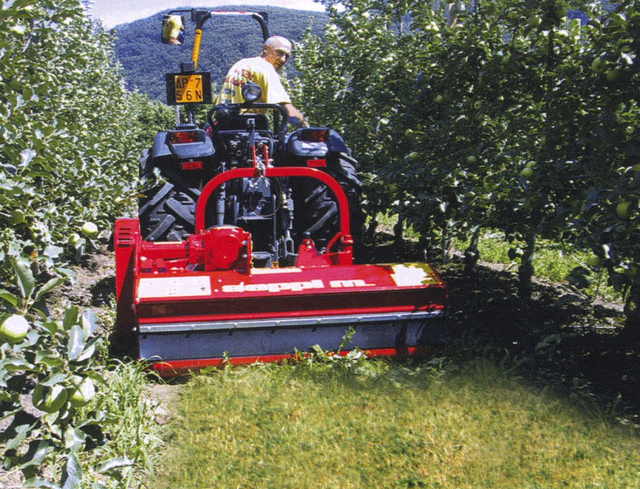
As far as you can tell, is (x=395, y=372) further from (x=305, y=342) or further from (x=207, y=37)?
(x=207, y=37)

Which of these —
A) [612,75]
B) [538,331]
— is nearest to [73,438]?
[612,75]

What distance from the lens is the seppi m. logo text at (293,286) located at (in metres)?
3.71

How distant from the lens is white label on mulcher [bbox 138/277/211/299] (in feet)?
11.8

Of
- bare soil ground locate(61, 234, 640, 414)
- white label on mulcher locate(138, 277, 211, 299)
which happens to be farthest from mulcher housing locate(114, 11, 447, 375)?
bare soil ground locate(61, 234, 640, 414)

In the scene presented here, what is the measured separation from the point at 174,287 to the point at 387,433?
1372 mm

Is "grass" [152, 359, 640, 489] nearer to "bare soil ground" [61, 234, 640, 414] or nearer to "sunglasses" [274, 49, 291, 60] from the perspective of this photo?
"bare soil ground" [61, 234, 640, 414]

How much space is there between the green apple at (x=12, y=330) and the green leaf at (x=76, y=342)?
0.51 feet

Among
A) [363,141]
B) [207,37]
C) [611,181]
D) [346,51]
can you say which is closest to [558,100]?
[611,181]

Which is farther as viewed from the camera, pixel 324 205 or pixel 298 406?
pixel 324 205

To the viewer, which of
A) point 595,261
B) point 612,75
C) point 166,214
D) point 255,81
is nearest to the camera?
point 595,261

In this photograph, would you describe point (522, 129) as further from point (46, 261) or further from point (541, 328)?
point (46, 261)

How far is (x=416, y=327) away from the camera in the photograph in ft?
12.6

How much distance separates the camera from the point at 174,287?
3.68 m

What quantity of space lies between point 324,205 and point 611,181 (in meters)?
2.22
